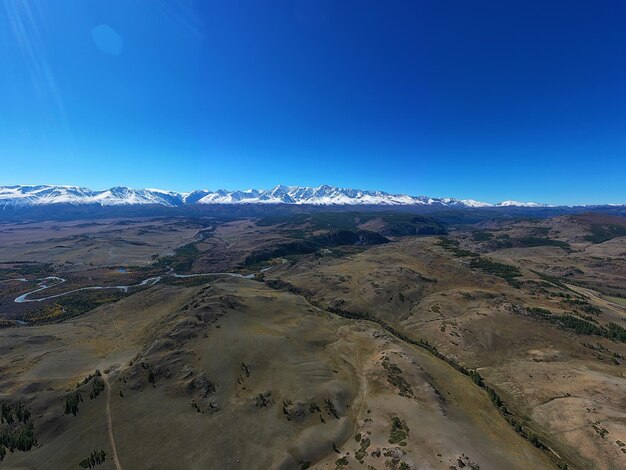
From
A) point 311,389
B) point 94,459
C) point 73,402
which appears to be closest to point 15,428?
point 73,402

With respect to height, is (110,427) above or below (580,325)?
below

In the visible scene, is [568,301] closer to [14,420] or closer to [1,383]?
[14,420]

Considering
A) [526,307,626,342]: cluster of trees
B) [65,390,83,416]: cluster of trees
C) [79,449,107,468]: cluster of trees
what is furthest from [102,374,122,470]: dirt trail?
[526,307,626,342]: cluster of trees

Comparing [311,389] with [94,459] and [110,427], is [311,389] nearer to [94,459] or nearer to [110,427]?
[110,427]

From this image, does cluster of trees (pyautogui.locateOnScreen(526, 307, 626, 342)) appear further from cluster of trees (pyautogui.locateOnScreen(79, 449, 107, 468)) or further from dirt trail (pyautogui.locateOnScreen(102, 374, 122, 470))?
cluster of trees (pyautogui.locateOnScreen(79, 449, 107, 468))

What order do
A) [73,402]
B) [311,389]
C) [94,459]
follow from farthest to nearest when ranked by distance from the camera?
[311,389] → [73,402] → [94,459]

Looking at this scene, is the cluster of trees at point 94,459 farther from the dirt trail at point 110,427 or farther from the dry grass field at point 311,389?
the dirt trail at point 110,427

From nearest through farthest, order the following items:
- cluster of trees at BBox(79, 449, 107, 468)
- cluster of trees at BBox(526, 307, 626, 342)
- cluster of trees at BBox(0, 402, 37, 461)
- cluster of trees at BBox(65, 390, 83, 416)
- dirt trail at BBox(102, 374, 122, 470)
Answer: cluster of trees at BBox(79, 449, 107, 468), dirt trail at BBox(102, 374, 122, 470), cluster of trees at BBox(0, 402, 37, 461), cluster of trees at BBox(65, 390, 83, 416), cluster of trees at BBox(526, 307, 626, 342)
